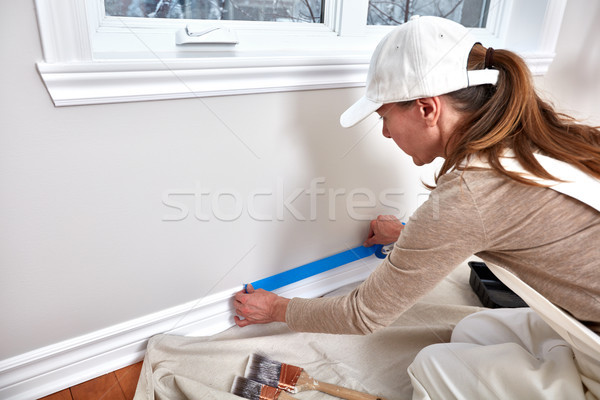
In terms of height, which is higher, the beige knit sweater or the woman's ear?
the woman's ear

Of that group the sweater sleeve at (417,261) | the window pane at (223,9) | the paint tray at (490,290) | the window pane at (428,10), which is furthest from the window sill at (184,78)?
the paint tray at (490,290)

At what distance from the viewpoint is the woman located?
76cm

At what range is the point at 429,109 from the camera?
0.83 meters

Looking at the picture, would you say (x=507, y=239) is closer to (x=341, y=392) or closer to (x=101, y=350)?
(x=341, y=392)

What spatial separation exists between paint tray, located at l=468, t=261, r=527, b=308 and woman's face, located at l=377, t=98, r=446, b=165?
0.74 m

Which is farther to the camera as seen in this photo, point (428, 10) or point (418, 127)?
point (428, 10)

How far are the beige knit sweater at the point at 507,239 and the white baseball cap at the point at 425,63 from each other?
17 centimetres

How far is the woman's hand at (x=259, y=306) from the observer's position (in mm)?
1120

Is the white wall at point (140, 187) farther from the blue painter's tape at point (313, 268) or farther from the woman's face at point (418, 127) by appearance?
the woman's face at point (418, 127)

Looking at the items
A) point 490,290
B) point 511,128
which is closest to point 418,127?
point 511,128

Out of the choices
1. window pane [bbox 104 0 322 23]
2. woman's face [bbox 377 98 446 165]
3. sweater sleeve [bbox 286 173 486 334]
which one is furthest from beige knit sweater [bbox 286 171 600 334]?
window pane [bbox 104 0 322 23]

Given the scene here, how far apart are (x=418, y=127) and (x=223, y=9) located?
2.02 ft

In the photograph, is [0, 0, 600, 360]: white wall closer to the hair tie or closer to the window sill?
the window sill

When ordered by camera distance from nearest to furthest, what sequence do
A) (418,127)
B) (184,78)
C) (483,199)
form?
1. (483,199)
2. (418,127)
3. (184,78)
